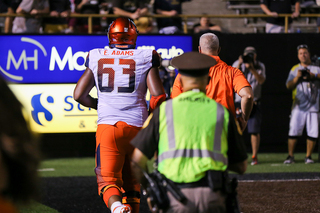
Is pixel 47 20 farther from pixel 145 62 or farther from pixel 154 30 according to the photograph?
pixel 145 62

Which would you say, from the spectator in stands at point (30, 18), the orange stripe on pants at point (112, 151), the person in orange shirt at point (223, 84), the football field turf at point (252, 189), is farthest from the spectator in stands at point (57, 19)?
the orange stripe on pants at point (112, 151)

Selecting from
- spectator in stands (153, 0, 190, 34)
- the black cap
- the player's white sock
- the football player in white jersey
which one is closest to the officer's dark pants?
the black cap

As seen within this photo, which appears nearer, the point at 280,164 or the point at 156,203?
the point at 156,203

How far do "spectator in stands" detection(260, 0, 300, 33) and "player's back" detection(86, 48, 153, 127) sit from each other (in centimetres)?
913

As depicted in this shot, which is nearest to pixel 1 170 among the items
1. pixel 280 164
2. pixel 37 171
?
pixel 37 171

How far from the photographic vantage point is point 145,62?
4637mm

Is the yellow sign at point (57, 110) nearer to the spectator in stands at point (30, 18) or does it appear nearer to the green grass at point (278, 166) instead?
the spectator in stands at point (30, 18)

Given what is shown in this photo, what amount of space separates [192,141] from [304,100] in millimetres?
8397

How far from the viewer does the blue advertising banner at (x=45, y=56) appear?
11.6 meters

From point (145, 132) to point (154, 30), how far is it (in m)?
10.4

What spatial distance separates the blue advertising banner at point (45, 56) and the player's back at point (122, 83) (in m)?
7.22

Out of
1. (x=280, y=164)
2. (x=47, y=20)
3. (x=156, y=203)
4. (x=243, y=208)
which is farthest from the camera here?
(x=47, y=20)

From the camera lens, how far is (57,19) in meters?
12.7

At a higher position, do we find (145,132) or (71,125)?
(145,132)
